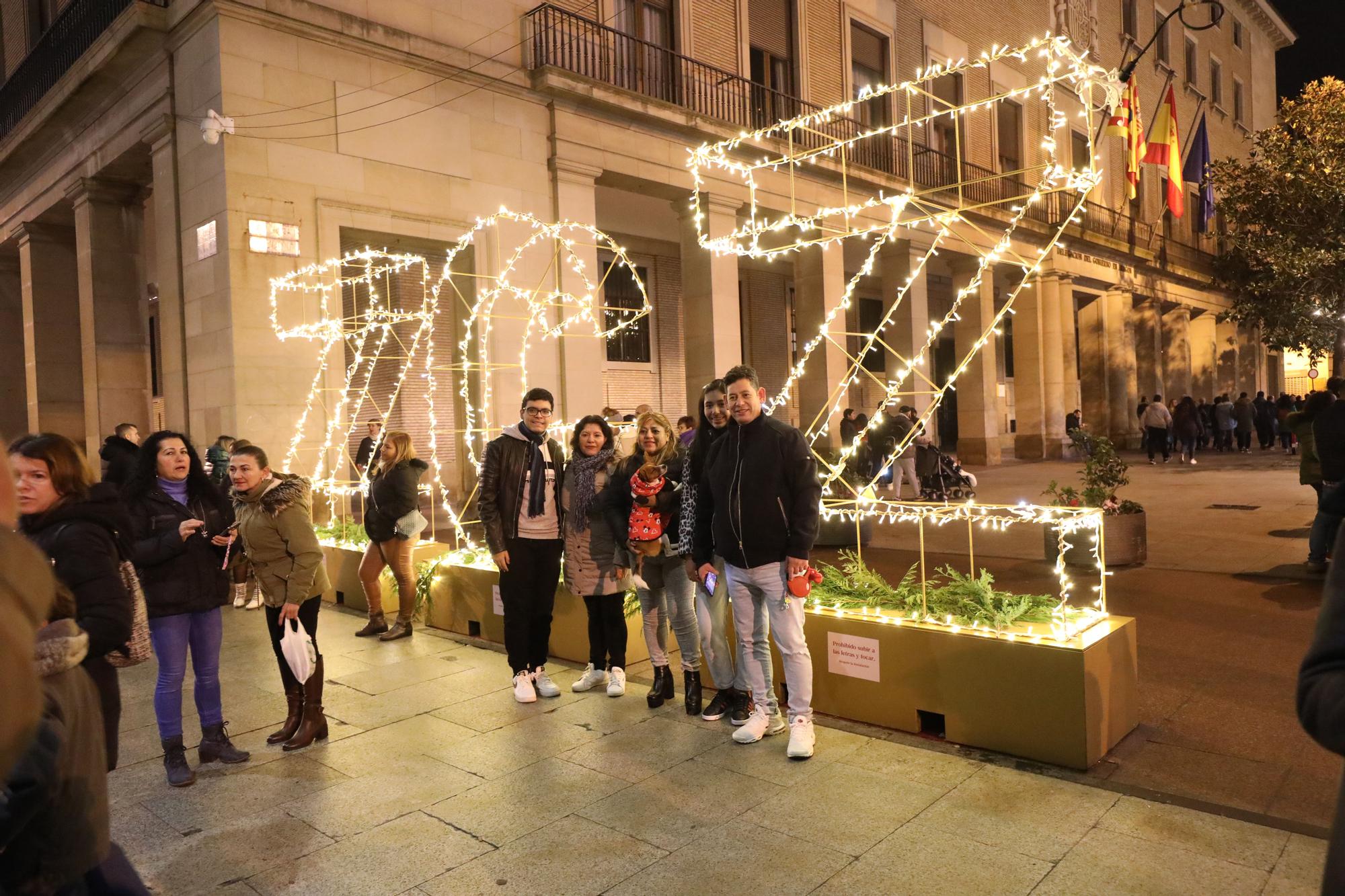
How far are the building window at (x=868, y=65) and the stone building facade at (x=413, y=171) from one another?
0.09m

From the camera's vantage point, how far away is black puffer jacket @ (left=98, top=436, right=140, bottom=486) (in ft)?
17.8

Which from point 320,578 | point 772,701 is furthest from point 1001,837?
point 320,578

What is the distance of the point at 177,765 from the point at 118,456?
218 centimetres

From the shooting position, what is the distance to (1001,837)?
11.8 feet

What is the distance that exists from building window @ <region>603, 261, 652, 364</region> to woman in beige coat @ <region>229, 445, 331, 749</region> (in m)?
15.9

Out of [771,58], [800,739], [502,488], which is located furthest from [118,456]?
[771,58]

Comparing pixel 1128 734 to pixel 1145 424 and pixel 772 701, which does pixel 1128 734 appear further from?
pixel 1145 424

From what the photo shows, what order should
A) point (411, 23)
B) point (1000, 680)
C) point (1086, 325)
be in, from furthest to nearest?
1. point (1086, 325)
2. point (411, 23)
3. point (1000, 680)

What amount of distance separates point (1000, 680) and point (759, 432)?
5.78 feet

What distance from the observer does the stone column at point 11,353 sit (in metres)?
19.6

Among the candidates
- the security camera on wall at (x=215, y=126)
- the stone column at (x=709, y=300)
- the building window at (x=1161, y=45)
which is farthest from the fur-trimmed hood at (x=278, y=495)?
the building window at (x=1161, y=45)

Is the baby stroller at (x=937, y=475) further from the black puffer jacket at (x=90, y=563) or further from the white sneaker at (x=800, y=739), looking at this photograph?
the black puffer jacket at (x=90, y=563)

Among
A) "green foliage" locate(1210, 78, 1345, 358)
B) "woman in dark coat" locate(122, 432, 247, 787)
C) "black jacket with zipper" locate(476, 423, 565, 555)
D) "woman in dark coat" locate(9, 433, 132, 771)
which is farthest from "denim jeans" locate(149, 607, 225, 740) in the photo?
"green foliage" locate(1210, 78, 1345, 358)

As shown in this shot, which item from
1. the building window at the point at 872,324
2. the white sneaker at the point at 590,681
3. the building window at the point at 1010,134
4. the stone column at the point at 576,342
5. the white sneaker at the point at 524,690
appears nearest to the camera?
the white sneaker at the point at 524,690
